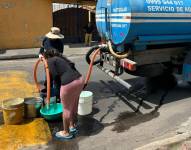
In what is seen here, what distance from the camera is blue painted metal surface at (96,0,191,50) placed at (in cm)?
761

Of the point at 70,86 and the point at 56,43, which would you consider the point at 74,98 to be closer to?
the point at 70,86

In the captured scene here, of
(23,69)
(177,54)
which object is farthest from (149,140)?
(23,69)

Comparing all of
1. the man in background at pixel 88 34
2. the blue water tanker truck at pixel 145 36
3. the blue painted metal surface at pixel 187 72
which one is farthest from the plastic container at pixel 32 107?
the man in background at pixel 88 34

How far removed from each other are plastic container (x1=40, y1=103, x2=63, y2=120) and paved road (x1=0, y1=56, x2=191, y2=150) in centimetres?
16

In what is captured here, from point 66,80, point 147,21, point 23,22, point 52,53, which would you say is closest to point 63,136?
point 66,80

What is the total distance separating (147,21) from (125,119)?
2.25 m

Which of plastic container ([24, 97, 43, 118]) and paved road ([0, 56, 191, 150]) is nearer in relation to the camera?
paved road ([0, 56, 191, 150])

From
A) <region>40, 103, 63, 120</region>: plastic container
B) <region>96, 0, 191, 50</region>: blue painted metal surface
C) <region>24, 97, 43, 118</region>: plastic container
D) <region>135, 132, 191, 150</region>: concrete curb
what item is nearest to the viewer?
<region>135, 132, 191, 150</region>: concrete curb

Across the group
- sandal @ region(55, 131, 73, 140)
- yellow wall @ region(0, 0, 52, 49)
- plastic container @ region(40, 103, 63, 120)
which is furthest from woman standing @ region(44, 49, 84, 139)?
yellow wall @ region(0, 0, 52, 49)

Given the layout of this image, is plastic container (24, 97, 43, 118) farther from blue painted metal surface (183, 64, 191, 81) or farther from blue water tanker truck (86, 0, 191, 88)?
blue painted metal surface (183, 64, 191, 81)

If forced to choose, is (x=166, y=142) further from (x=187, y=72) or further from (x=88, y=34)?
(x=88, y=34)

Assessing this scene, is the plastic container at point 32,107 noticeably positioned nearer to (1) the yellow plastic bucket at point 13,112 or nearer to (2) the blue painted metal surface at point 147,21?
(1) the yellow plastic bucket at point 13,112

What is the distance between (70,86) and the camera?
578cm

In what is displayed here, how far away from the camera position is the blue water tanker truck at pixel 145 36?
769 centimetres
